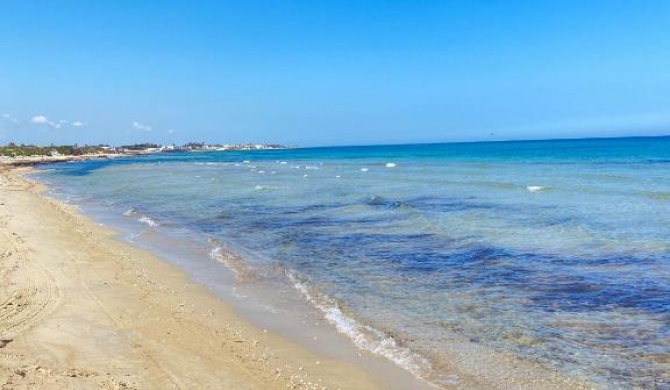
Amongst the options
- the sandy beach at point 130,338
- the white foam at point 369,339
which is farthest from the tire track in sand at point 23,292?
the white foam at point 369,339

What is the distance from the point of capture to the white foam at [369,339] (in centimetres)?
759

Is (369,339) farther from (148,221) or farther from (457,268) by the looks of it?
(148,221)

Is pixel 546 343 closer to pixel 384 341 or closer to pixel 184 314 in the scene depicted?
pixel 384 341

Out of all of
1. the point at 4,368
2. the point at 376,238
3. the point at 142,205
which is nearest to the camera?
the point at 4,368

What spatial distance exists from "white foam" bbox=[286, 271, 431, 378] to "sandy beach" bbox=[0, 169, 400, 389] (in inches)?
27.9

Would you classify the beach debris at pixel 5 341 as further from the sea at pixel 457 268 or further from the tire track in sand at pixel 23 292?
the sea at pixel 457 268

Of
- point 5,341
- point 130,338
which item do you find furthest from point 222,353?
point 5,341

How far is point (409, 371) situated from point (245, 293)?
5.05 metres

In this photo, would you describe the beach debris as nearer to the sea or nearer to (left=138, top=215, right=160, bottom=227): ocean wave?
the sea

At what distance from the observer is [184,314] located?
970 centimetres

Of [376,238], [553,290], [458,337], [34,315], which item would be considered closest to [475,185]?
[376,238]

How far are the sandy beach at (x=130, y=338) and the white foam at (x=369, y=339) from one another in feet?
2.33

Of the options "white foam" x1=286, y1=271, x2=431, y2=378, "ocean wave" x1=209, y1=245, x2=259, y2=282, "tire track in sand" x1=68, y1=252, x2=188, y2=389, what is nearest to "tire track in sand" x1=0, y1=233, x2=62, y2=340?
"tire track in sand" x1=68, y1=252, x2=188, y2=389

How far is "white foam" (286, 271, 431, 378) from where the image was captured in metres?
7.59
